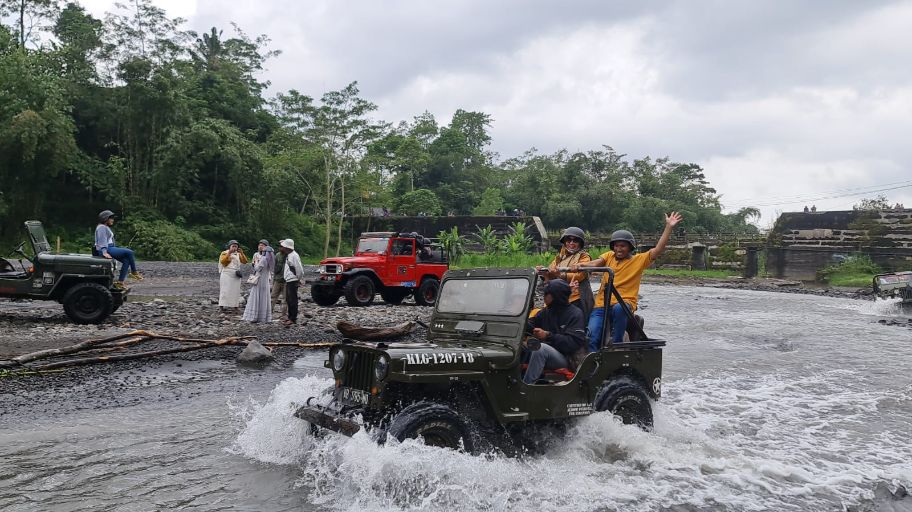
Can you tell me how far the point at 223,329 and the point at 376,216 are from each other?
40.0 m

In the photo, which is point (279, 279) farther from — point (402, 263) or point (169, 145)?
point (169, 145)

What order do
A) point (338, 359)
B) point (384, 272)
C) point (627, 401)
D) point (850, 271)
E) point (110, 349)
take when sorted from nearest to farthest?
point (338, 359), point (627, 401), point (110, 349), point (384, 272), point (850, 271)

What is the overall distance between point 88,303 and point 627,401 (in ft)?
35.8

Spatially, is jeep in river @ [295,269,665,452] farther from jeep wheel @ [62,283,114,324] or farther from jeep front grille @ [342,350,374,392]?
jeep wheel @ [62,283,114,324]

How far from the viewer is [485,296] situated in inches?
258

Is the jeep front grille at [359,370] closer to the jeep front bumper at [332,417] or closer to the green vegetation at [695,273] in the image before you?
the jeep front bumper at [332,417]

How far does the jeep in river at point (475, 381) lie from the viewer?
5207 millimetres

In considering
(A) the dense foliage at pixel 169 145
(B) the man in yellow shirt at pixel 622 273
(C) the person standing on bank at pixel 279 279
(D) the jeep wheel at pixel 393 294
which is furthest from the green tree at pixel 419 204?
(B) the man in yellow shirt at pixel 622 273

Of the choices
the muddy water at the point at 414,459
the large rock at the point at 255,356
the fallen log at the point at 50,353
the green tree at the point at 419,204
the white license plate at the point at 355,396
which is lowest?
the muddy water at the point at 414,459

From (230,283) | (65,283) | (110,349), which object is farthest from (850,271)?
(110,349)

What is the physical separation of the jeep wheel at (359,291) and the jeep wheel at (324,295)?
0.38m

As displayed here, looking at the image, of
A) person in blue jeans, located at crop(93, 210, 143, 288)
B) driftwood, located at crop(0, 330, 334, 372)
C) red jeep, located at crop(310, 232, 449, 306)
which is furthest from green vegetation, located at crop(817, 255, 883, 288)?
person in blue jeans, located at crop(93, 210, 143, 288)

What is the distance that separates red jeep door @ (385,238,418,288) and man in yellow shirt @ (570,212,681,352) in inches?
467

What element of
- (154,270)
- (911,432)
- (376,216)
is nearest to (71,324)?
(911,432)
